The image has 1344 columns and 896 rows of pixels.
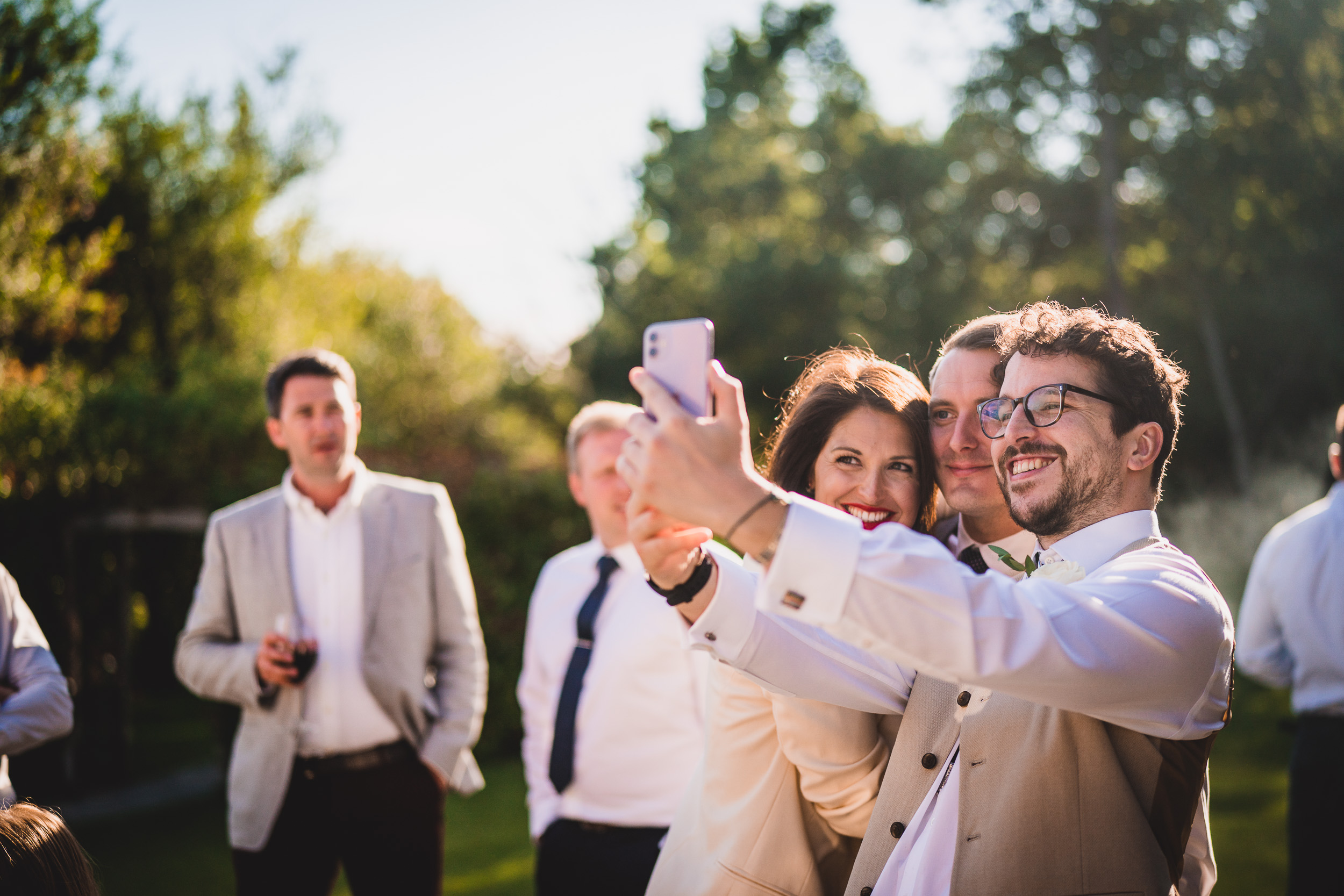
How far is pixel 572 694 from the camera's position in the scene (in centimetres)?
378

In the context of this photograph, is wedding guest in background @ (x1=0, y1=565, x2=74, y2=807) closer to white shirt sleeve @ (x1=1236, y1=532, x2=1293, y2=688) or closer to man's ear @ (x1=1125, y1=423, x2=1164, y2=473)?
man's ear @ (x1=1125, y1=423, x2=1164, y2=473)

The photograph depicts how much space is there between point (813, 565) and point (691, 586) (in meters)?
0.63

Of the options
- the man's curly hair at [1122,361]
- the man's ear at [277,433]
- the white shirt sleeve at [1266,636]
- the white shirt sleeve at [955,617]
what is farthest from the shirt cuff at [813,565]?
the white shirt sleeve at [1266,636]

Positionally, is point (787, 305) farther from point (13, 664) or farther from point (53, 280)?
point (13, 664)

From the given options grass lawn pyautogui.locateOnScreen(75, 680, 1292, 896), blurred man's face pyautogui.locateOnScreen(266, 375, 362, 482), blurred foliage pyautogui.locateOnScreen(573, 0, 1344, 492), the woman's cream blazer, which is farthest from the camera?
blurred foliage pyautogui.locateOnScreen(573, 0, 1344, 492)

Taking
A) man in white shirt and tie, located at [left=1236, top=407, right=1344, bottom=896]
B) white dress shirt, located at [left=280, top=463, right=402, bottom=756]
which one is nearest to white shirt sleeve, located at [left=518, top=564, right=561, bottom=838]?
white dress shirt, located at [left=280, top=463, right=402, bottom=756]

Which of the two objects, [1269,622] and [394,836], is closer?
Result: [394,836]

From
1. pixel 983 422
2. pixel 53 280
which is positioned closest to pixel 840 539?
pixel 983 422

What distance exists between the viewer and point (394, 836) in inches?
144

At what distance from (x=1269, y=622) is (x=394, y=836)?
14.6 ft

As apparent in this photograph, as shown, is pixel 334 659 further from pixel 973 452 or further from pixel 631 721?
pixel 973 452

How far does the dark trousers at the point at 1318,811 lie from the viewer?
430cm

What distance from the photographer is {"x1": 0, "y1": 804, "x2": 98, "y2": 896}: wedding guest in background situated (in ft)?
6.28

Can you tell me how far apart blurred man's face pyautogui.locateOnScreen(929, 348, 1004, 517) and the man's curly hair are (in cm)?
34
